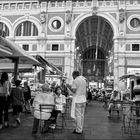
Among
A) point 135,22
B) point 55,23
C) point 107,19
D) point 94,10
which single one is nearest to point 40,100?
point 107,19

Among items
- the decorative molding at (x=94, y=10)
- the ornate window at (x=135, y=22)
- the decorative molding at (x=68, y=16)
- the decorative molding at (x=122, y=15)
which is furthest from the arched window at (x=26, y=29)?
the ornate window at (x=135, y=22)

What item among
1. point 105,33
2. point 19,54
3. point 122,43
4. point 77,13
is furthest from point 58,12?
point 19,54

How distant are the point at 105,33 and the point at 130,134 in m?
40.4

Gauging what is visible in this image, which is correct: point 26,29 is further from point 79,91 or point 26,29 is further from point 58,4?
point 79,91

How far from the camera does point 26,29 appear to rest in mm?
36188

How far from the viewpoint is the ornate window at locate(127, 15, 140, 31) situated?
33331 mm

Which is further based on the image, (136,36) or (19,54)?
(136,36)

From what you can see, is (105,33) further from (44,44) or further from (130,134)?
(130,134)

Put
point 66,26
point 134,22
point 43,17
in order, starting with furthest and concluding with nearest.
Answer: point 43,17 → point 66,26 → point 134,22

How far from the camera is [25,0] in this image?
119 feet

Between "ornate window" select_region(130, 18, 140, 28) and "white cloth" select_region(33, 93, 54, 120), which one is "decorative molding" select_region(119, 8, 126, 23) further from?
"white cloth" select_region(33, 93, 54, 120)

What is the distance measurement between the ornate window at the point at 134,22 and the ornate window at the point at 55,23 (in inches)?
391

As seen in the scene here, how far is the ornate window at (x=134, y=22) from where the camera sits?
33331mm

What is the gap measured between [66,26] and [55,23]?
191 centimetres
